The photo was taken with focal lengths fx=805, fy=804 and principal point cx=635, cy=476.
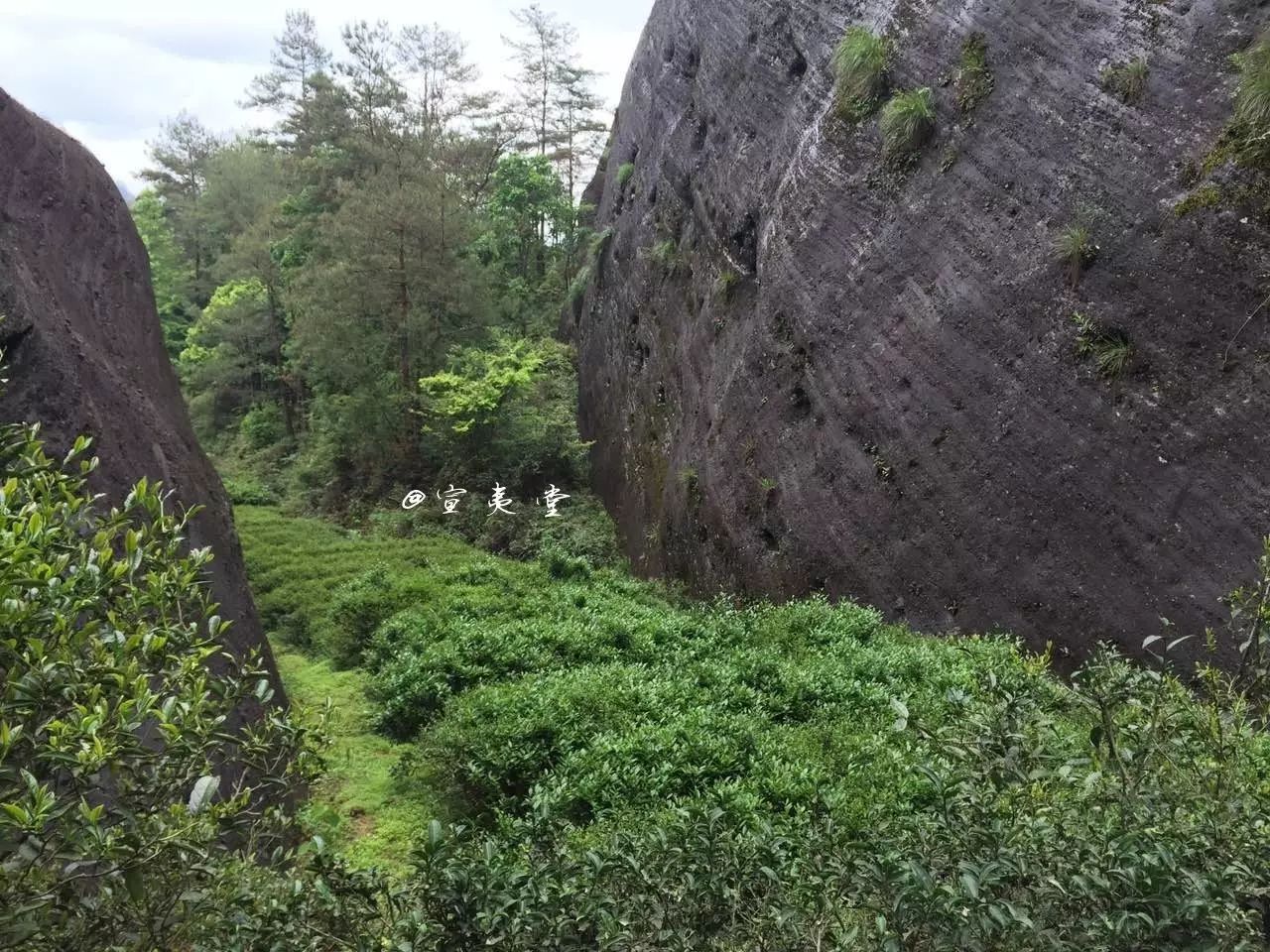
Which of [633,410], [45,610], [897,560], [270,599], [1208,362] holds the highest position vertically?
[1208,362]

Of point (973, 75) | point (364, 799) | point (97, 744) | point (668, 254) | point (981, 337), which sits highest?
point (973, 75)

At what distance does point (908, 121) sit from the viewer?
7.82 m

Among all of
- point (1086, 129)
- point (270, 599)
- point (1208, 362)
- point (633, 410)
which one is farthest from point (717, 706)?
point (633, 410)

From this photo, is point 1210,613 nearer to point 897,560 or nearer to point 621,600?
point 897,560

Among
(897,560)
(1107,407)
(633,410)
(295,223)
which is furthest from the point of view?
(295,223)

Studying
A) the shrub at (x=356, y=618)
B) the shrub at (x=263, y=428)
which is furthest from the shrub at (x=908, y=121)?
the shrub at (x=263, y=428)

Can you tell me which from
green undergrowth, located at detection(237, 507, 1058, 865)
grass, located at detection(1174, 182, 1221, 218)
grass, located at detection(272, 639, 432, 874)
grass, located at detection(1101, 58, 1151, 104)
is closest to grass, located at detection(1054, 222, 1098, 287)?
grass, located at detection(1174, 182, 1221, 218)

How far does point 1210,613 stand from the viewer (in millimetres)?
5285

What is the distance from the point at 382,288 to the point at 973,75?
1271 cm

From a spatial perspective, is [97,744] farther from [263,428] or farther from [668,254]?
[263,428]

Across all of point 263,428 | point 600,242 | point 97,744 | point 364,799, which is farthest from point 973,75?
point 263,428

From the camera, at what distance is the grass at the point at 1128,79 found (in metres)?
6.07

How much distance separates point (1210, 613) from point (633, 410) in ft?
34.2

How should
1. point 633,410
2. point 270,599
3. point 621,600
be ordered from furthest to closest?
point 633,410, point 270,599, point 621,600
